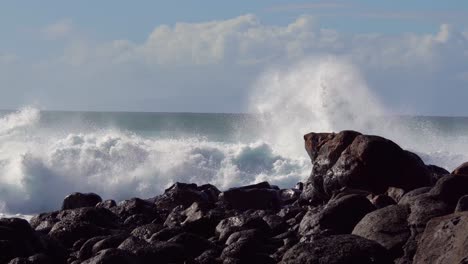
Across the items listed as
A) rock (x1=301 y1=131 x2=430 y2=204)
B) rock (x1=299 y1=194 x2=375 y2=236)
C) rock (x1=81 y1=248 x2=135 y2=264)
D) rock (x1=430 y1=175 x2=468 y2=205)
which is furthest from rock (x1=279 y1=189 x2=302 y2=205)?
rock (x1=81 y1=248 x2=135 y2=264)

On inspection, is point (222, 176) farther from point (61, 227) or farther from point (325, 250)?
point (325, 250)

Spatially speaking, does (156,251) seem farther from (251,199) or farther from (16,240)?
(251,199)

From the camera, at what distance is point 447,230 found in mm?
8664

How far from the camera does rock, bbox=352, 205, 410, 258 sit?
32.3ft

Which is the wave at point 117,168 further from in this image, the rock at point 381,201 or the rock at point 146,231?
the rock at point 381,201

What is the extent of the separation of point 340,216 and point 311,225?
16.6 inches

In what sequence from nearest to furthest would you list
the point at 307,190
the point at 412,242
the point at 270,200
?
the point at 412,242 → the point at 307,190 → the point at 270,200

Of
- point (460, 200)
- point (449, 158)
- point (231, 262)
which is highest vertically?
point (449, 158)

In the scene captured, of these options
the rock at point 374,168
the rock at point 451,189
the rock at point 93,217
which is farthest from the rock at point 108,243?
the rock at point 374,168

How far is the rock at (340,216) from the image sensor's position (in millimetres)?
11266

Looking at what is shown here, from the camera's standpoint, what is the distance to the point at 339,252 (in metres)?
8.98

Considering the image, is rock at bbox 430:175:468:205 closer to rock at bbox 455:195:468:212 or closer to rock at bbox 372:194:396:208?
rock at bbox 455:195:468:212

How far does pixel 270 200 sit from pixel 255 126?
28.5 metres

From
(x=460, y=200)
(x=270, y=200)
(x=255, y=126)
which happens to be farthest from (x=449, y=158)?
(x=460, y=200)
